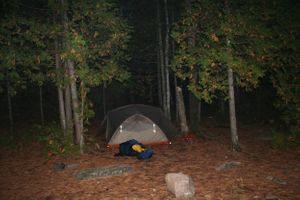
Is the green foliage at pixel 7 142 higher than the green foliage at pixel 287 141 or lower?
higher

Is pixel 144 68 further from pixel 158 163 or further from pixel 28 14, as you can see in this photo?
pixel 158 163

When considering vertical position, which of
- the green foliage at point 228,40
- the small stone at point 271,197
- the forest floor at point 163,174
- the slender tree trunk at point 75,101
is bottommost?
the small stone at point 271,197

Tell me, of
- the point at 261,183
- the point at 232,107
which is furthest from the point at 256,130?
the point at 261,183

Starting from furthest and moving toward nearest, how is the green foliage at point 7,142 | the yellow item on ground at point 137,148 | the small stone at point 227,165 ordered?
1. the green foliage at point 7,142
2. the yellow item on ground at point 137,148
3. the small stone at point 227,165

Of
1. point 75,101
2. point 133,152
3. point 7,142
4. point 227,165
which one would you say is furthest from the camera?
point 7,142

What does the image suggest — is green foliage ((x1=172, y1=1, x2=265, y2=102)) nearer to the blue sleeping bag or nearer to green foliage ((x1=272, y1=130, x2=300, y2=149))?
green foliage ((x1=272, y1=130, x2=300, y2=149))

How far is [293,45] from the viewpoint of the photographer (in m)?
11.3

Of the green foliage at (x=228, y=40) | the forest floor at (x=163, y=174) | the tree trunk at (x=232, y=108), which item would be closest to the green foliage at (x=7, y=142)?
the forest floor at (x=163, y=174)

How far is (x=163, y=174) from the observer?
30.5ft

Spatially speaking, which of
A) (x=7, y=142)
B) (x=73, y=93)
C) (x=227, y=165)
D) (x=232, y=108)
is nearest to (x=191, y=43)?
(x=232, y=108)

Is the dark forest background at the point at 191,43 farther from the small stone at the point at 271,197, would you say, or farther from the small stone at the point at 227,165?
the small stone at the point at 271,197

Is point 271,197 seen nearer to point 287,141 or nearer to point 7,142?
point 287,141

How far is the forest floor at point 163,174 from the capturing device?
7695 millimetres

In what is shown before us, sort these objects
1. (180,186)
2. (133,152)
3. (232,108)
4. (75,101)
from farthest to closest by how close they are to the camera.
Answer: (75,101)
(232,108)
(133,152)
(180,186)
